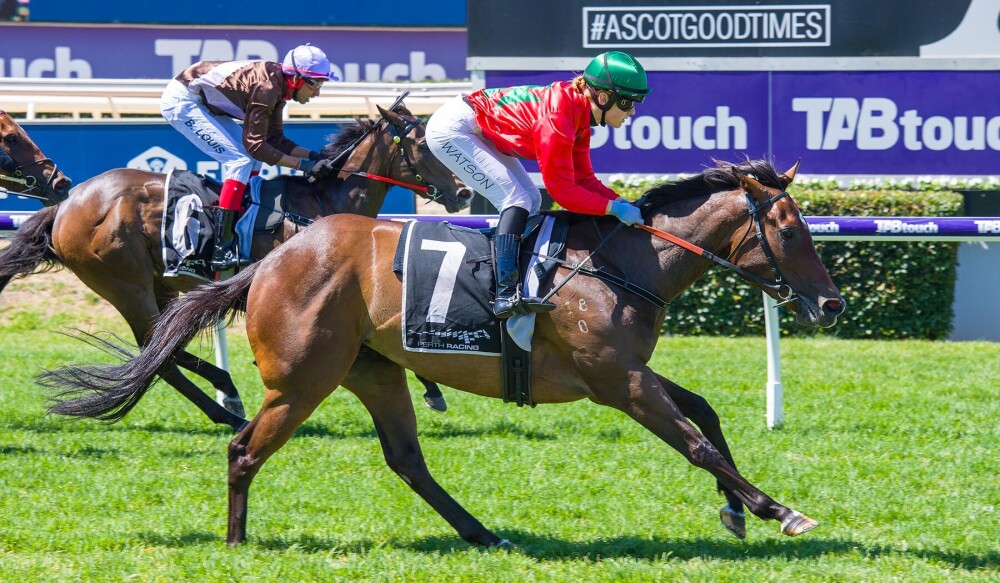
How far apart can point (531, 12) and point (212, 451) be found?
5824 mm

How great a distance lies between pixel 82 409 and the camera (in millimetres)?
5148

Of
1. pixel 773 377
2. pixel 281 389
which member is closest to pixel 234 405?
pixel 281 389

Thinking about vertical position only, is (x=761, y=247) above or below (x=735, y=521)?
above

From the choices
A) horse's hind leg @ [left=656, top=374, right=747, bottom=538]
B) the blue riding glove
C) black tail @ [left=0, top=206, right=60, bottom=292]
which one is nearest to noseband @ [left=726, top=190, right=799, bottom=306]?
the blue riding glove

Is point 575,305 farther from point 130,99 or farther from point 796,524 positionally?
point 130,99

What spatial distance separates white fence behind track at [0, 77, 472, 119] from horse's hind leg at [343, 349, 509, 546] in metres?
9.72

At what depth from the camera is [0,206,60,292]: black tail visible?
717 centimetres

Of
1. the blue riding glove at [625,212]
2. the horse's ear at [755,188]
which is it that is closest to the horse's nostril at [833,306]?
the horse's ear at [755,188]

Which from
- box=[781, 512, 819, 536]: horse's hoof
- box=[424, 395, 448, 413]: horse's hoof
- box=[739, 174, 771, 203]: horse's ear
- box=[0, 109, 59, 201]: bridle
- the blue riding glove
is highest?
box=[0, 109, 59, 201]: bridle

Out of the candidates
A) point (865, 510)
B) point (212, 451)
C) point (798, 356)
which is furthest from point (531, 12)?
point (865, 510)

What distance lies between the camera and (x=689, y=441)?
4.55 m

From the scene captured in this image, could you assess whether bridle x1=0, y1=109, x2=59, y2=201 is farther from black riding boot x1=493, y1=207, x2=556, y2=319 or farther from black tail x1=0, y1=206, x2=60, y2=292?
black riding boot x1=493, y1=207, x2=556, y2=319

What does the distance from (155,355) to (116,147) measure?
685cm

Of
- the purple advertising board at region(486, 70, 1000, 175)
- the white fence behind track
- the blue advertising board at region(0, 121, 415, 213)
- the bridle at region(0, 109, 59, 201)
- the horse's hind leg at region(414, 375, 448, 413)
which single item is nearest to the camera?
the horse's hind leg at region(414, 375, 448, 413)
